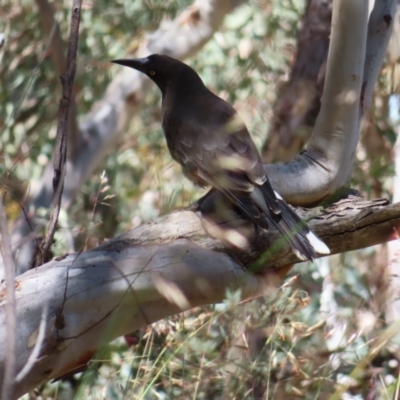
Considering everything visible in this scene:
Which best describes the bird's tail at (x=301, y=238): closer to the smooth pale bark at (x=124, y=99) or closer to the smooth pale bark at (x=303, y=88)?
the smooth pale bark at (x=303, y=88)

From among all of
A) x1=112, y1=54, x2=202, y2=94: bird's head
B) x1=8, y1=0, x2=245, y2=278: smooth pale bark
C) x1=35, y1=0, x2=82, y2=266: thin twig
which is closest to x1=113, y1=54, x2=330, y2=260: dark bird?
x1=112, y1=54, x2=202, y2=94: bird's head

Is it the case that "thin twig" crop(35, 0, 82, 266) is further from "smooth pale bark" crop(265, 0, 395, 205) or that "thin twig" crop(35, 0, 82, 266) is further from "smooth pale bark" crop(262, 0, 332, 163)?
"smooth pale bark" crop(262, 0, 332, 163)

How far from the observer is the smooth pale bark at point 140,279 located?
282 cm

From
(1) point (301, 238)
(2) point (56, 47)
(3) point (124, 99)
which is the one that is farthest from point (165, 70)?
(1) point (301, 238)

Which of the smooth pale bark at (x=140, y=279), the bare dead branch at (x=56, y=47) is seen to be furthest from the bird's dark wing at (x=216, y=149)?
the bare dead branch at (x=56, y=47)

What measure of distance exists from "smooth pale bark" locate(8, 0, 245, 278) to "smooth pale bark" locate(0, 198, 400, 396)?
332 cm

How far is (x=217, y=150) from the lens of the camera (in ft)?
13.9

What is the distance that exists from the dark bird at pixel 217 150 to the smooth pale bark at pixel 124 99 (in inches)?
66.8

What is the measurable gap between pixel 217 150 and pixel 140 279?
140cm

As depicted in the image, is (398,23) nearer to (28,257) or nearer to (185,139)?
(185,139)

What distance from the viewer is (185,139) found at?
4391 millimetres

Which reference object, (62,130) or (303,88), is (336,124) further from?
(303,88)

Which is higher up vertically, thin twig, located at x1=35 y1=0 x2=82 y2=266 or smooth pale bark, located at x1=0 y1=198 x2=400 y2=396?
thin twig, located at x1=35 y1=0 x2=82 y2=266

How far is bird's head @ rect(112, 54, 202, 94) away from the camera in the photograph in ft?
16.2
